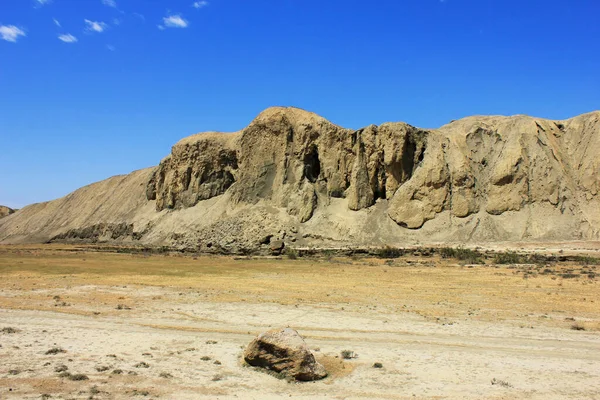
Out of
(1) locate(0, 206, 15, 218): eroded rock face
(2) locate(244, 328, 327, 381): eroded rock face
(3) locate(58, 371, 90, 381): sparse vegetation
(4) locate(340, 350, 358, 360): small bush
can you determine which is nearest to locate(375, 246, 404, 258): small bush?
(4) locate(340, 350, 358, 360): small bush

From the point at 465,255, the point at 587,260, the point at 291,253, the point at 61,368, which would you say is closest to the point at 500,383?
the point at 61,368

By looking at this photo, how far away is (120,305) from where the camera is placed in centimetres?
1802

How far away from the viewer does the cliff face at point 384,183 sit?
5794 centimetres

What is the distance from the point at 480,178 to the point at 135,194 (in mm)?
66144

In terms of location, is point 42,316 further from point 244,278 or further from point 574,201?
point 574,201

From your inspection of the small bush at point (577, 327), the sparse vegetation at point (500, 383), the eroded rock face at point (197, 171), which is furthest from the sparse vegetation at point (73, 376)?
the eroded rock face at point (197, 171)

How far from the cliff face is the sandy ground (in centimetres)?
3472

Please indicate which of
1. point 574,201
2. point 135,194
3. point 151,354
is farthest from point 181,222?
point 151,354

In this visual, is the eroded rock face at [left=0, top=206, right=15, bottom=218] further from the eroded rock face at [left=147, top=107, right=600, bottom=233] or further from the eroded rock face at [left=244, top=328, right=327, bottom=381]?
the eroded rock face at [left=244, top=328, right=327, bottom=381]

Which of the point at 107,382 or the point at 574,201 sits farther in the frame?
the point at 574,201

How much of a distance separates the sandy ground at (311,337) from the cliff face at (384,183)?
34723mm

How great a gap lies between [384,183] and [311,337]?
5670cm

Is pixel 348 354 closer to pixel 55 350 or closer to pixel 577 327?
pixel 55 350

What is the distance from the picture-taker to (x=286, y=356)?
9.67 metres
